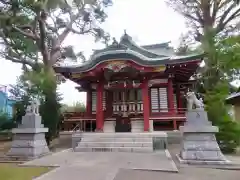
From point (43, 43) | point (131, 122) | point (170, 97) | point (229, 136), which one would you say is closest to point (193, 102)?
point (229, 136)

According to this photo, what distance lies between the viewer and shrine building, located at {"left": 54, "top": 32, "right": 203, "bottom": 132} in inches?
466

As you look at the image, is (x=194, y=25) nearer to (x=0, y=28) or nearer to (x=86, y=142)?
(x=86, y=142)

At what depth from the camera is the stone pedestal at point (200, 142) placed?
6969 mm

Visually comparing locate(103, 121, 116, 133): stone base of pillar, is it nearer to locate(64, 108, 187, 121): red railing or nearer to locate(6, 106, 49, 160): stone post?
locate(64, 108, 187, 121): red railing

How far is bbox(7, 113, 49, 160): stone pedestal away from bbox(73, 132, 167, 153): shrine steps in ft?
6.25

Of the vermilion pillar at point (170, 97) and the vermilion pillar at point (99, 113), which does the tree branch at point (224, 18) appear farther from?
the vermilion pillar at point (99, 113)

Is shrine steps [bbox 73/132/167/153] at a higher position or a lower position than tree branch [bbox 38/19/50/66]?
lower

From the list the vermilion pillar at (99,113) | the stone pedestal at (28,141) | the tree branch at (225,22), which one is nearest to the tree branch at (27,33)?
the vermilion pillar at (99,113)

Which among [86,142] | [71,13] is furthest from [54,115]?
[71,13]

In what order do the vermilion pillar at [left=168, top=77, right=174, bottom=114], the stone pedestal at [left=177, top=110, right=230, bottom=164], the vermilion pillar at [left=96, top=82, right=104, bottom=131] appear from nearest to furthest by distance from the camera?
the stone pedestal at [left=177, top=110, right=230, bottom=164] < the vermilion pillar at [left=96, top=82, right=104, bottom=131] < the vermilion pillar at [left=168, top=77, right=174, bottom=114]

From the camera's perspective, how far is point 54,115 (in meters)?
11.5

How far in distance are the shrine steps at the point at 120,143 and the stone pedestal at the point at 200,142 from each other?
233 centimetres

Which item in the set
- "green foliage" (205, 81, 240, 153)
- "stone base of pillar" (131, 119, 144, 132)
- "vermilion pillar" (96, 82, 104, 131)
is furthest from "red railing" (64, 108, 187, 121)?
"green foliage" (205, 81, 240, 153)

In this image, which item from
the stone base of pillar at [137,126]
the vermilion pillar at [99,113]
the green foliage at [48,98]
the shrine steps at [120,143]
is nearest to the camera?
the shrine steps at [120,143]
